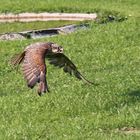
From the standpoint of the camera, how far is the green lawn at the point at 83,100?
9219mm

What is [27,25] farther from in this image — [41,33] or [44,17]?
[41,33]

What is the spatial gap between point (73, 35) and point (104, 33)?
78 cm

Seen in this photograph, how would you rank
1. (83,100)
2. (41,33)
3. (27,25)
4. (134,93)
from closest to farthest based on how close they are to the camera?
(83,100)
(134,93)
(41,33)
(27,25)

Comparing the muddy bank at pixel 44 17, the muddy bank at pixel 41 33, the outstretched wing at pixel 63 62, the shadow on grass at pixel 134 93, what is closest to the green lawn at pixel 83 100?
the shadow on grass at pixel 134 93

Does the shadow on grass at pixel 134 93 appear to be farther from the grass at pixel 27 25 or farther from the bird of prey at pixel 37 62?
the grass at pixel 27 25

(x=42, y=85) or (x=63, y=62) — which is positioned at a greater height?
(x=42, y=85)

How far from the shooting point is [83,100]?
10562mm

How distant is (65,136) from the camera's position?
888 centimetres

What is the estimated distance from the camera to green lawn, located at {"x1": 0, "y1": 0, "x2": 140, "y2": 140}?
9219 millimetres

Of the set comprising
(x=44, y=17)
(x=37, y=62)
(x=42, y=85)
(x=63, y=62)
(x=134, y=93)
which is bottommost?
(x=44, y=17)

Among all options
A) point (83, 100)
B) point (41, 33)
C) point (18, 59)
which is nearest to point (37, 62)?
point (18, 59)

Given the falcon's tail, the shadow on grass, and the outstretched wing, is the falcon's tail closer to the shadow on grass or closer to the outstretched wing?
the outstretched wing

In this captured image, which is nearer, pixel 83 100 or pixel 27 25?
pixel 83 100

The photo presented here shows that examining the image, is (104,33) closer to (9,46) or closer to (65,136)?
(9,46)
